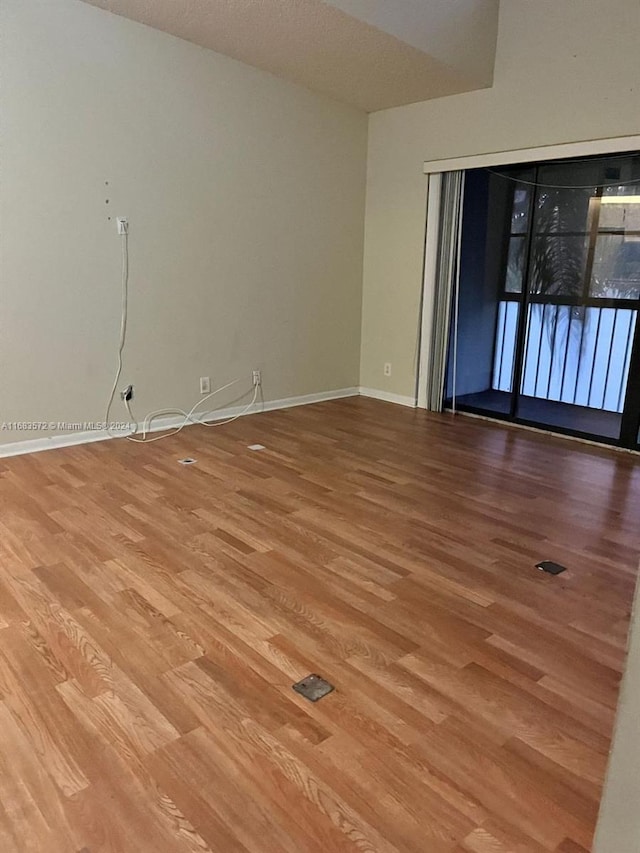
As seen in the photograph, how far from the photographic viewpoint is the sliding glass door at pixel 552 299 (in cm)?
427

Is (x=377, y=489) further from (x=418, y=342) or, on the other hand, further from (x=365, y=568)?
(x=418, y=342)

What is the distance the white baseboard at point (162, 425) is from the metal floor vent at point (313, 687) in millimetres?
2772

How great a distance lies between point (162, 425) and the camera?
450 centimetres

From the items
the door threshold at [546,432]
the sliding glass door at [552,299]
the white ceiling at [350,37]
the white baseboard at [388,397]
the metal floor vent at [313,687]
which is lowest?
the metal floor vent at [313,687]

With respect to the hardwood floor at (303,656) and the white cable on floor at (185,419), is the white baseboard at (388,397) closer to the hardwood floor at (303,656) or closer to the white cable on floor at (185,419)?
the white cable on floor at (185,419)

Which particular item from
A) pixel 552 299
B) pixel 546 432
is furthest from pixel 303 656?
pixel 552 299

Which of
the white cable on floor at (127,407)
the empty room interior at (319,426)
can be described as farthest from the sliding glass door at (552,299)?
the white cable on floor at (127,407)

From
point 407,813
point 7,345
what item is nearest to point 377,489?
point 407,813

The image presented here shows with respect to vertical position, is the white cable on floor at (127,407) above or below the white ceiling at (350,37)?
below

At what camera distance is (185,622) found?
2.12 metres

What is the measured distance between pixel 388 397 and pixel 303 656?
4.00 metres

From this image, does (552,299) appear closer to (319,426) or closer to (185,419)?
(319,426)

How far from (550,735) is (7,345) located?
3.47 metres

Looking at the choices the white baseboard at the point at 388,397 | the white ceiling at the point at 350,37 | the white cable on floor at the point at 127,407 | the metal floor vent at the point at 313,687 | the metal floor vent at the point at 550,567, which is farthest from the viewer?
the white baseboard at the point at 388,397
